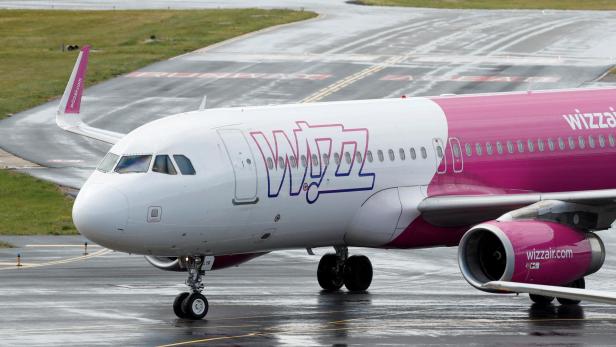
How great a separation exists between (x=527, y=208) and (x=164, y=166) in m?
8.00

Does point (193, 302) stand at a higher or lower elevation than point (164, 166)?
lower

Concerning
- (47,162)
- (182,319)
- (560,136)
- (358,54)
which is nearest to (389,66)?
(358,54)

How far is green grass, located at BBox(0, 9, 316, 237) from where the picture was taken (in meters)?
57.1

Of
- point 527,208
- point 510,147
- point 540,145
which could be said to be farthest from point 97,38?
point 527,208

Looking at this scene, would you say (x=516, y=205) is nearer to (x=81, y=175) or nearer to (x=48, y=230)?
(x=48, y=230)

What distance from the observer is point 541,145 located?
3831 cm

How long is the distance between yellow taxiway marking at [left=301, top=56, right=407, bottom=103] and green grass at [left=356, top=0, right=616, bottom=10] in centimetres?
3739

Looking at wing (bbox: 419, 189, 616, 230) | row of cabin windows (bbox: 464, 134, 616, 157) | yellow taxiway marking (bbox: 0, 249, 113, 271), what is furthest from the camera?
yellow taxiway marking (bbox: 0, 249, 113, 271)

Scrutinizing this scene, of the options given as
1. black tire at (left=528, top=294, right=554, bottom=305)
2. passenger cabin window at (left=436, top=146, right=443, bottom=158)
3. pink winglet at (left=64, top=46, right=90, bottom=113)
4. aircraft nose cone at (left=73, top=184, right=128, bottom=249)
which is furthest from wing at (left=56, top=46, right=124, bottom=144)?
black tire at (left=528, top=294, right=554, bottom=305)

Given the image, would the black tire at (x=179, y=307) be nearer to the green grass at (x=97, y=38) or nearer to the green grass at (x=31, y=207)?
the green grass at (x=31, y=207)

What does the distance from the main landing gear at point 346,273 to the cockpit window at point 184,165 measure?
21.4 feet

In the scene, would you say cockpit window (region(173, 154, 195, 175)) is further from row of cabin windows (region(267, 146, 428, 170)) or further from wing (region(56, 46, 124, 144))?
wing (region(56, 46, 124, 144))

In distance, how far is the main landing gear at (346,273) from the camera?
3872cm

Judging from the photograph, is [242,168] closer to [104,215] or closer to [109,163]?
[109,163]
